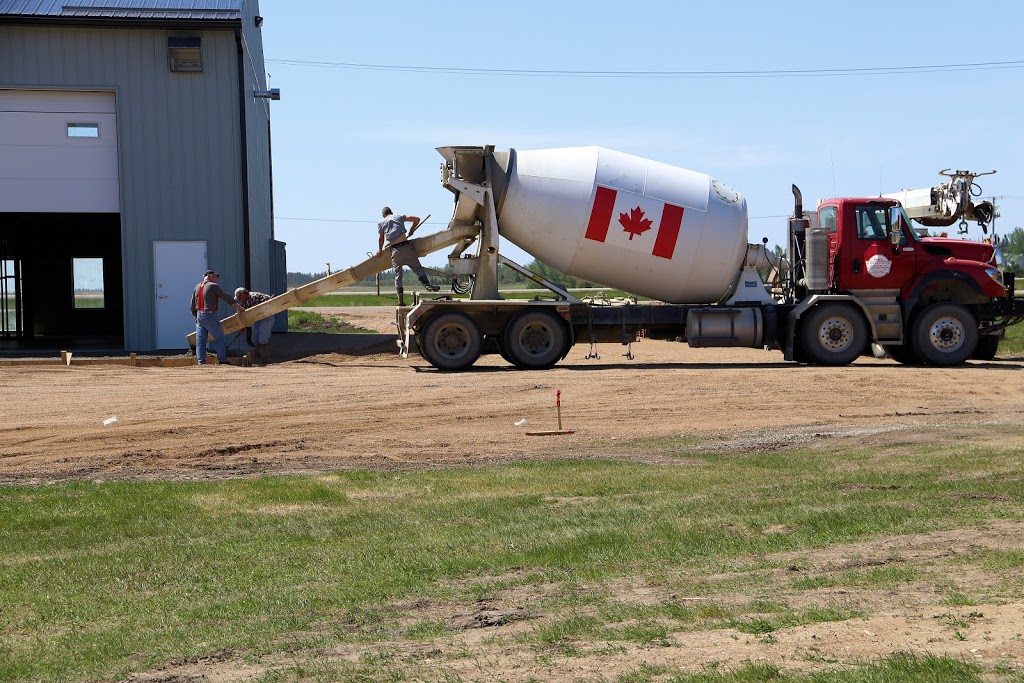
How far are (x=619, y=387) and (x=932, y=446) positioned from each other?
6.42 metres

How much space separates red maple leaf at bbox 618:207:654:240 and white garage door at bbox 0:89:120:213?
40.9 feet

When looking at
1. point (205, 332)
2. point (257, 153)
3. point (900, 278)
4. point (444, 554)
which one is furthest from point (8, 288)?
point (444, 554)

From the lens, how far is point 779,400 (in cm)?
1739

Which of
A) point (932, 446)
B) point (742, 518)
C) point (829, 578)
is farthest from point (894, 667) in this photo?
point (932, 446)

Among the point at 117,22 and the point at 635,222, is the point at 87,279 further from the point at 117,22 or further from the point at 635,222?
the point at 635,222

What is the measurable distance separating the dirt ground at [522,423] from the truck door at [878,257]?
1620 mm

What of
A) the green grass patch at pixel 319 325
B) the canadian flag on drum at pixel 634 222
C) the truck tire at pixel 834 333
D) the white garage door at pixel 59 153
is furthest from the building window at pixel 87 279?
the truck tire at pixel 834 333

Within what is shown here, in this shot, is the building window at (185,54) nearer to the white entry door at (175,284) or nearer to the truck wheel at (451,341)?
the white entry door at (175,284)

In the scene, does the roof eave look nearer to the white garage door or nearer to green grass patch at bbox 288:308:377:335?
the white garage door

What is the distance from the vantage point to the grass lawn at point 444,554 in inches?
250

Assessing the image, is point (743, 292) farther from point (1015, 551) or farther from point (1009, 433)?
point (1015, 551)

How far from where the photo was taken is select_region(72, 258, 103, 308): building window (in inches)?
1591

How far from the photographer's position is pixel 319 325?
1603 inches

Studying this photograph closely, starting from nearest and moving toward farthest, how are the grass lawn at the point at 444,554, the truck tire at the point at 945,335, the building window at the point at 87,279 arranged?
the grass lawn at the point at 444,554
the truck tire at the point at 945,335
the building window at the point at 87,279
